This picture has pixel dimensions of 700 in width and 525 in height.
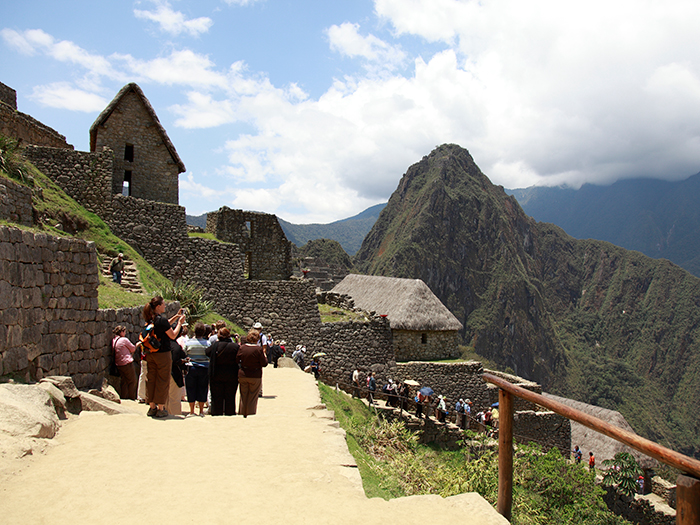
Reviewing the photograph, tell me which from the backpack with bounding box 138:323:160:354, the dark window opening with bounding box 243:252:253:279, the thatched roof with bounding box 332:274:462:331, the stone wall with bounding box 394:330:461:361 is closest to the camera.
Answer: the backpack with bounding box 138:323:160:354

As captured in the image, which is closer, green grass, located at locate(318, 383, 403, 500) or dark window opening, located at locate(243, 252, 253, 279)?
green grass, located at locate(318, 383, 403, 500)

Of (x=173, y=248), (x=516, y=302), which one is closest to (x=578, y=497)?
(x=173, y=248)

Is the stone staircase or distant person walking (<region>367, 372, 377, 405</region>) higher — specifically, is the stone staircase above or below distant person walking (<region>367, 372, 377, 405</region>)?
above

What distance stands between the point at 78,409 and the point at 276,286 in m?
9.93

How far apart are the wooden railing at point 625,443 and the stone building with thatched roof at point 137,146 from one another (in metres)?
15.1

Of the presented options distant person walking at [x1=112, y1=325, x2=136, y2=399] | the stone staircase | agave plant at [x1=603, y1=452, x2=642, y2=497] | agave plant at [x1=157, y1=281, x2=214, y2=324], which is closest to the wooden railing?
distant person walking at [x1=112, y1=325, x2=136, y2=399]

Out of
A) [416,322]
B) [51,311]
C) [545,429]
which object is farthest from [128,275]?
[545,429]

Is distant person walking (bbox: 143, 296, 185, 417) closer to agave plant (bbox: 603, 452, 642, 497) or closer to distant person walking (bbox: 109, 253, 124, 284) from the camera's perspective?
distant person walking (bbox: 109, 253, 124, 284)

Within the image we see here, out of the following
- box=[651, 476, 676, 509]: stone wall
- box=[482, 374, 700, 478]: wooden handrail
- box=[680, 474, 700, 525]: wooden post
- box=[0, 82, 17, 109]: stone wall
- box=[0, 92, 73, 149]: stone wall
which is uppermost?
box=[0, 82, 17, 109]: stone wall

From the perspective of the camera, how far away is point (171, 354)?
6.01m

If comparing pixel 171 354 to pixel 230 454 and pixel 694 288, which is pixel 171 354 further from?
pixel 694 288

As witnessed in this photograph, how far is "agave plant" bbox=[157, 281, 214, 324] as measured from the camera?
12.5m

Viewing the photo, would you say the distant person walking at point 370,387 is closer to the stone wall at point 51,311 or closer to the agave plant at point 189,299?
the agave plant at point 189,299

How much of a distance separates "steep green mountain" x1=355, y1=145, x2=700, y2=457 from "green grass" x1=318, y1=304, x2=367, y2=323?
311 feet
